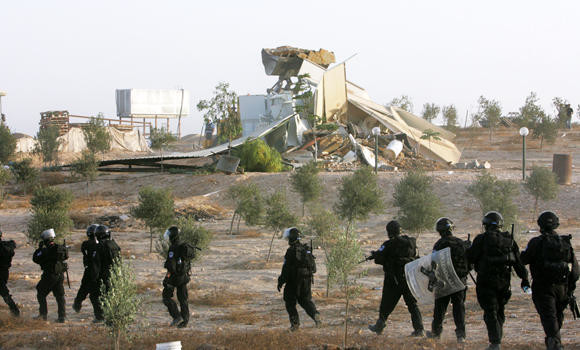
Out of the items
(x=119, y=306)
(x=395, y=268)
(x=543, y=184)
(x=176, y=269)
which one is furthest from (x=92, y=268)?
(x=543, y=184)

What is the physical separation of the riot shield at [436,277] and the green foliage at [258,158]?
23.0 metres

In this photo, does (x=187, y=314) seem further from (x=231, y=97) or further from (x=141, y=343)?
(x=231, y=97)

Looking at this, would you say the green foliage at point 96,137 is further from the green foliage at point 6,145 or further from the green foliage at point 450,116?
the green foliage at point 450,116

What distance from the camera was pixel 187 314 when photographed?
323 inches

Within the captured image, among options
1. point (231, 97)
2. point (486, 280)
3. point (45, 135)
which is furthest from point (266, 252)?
point (45, 135)

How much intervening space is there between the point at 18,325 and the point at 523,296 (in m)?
7.48

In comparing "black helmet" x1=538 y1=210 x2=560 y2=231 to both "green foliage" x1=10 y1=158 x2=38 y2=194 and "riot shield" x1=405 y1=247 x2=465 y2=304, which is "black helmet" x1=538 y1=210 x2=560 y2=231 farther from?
"green foliage" x1=10 y1=158 x2=38 y2=194

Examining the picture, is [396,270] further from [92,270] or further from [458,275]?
[92,270]

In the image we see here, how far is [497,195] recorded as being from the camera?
16.6 m

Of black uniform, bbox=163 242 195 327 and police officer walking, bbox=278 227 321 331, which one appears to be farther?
black uniform, bbox=163 242 195 327

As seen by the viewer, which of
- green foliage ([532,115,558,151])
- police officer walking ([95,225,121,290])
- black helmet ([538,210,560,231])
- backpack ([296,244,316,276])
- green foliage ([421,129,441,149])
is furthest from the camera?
green foliage ([532,115,558,151])

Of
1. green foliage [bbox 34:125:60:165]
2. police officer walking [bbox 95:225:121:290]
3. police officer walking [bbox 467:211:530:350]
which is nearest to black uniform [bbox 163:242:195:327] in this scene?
police officer walking [bbox 95:225:121:290]

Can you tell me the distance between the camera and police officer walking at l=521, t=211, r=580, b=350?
6.13 metres

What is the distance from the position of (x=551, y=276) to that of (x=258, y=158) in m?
24.0
